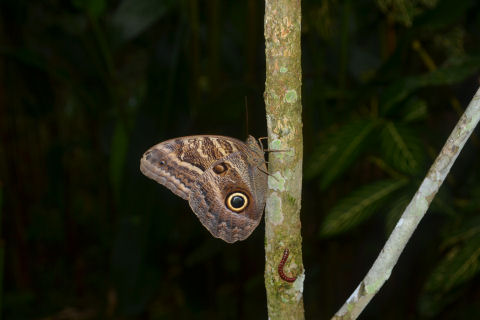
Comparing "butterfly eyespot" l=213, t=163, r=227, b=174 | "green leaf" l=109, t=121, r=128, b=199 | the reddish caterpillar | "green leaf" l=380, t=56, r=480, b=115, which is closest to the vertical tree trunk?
the reddish caterpillar

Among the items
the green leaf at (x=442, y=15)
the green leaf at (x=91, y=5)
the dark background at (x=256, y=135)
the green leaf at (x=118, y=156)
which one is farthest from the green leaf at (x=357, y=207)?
the green leaf at (x=91, y=5)

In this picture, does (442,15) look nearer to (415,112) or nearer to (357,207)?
(415,112)

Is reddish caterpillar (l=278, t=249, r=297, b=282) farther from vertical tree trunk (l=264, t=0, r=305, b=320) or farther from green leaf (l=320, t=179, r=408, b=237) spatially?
green leaf (l=320, t=179, r=408, b=237)

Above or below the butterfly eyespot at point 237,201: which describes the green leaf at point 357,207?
below

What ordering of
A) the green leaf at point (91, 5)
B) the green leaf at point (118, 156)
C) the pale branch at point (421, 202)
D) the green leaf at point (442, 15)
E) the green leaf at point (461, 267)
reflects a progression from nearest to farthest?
1. the pale branch at point (421, 202)
2. the green leaf at point (461, 267)
3. the green leaf at point (442, 15)
4. the green leaf at point (91, 5)
5. the green leaf at point (118, 156)

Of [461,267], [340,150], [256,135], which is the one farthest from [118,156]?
[461,267]

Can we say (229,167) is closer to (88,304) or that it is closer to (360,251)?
(360,251)

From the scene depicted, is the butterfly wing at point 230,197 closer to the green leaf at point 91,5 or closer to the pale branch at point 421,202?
the pale branch at point 421,202

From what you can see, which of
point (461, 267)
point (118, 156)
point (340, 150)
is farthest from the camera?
point (118, 156)
